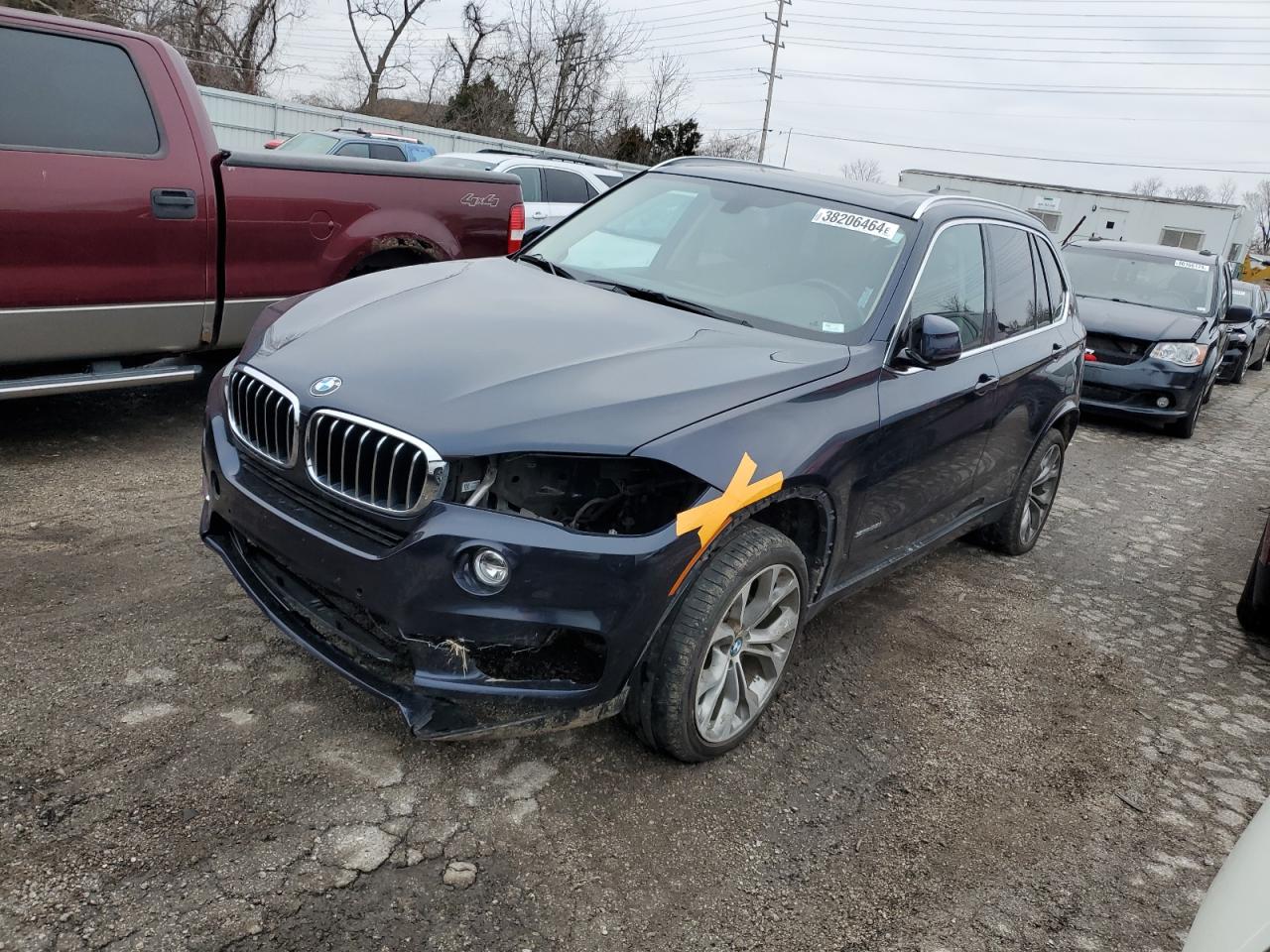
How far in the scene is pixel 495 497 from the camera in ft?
9.16

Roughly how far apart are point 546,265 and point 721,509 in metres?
1.84

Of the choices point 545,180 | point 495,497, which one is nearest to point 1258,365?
point 545,180

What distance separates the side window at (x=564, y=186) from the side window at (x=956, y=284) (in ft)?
27.7

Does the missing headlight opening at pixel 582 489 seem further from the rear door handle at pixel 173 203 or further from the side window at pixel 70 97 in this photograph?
the side window at pixel 70 97

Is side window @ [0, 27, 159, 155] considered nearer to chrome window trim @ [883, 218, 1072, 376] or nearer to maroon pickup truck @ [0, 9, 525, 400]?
maroon pickup truck @ [0, 9, 525, 400]

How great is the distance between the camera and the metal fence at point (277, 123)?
24031 millimetres

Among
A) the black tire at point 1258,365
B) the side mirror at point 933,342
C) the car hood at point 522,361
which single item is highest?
the side mirror at point 933,342

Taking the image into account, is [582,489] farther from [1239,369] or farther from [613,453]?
[1239,369]

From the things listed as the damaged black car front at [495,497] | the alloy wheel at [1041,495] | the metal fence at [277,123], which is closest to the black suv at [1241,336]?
the alloy wheel at [1041,495]

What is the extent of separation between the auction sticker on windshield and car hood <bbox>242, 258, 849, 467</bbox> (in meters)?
0.72

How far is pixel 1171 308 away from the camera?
10391 mm

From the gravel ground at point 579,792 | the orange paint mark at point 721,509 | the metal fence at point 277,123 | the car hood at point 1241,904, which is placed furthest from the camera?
the metal fence at point 277,123

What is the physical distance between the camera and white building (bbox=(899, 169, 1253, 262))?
30.1 meters

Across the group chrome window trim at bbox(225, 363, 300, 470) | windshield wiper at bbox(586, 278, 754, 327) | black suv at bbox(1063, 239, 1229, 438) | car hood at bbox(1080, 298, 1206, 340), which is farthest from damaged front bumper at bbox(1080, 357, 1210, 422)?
chrome window trim at bbox(225, 363, 300, 470)
